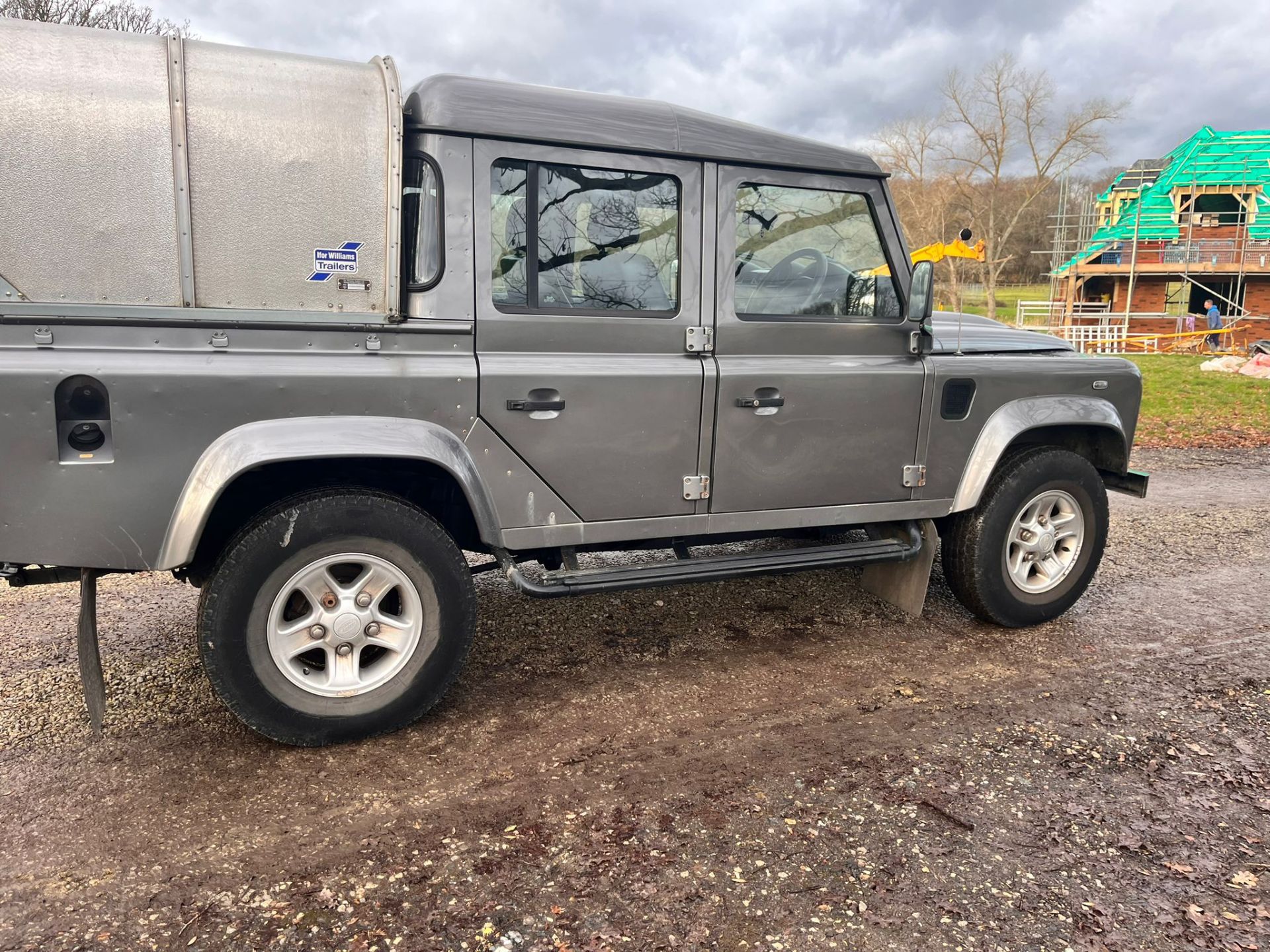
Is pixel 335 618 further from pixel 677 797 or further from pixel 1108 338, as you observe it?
pixel 1108 338

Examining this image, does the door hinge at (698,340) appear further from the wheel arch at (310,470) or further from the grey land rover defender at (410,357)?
the wheel arch at (310,470)

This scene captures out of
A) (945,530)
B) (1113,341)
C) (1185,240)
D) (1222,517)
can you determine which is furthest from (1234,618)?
(1185,240)

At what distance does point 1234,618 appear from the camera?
4.61 meters

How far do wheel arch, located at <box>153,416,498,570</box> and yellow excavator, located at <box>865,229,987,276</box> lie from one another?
6.93 ft

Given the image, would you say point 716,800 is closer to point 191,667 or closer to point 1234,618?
point 191,667


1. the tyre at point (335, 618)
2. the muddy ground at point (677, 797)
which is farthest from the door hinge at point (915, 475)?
the tyre at point (335, 618)

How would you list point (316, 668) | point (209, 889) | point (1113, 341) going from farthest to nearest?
1. point (1113, 341)
2. point (316, 668)
3. point (209, 889)

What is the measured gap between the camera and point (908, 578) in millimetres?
4457

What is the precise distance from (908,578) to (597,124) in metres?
2.71

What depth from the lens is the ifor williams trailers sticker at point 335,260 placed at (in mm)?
2967

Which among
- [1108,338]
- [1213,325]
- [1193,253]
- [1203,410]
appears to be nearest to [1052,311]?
[1193,253]

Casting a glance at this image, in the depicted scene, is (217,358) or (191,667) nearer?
(217,358)

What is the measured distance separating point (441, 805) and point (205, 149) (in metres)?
2.27

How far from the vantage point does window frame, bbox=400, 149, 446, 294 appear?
3121 mm
